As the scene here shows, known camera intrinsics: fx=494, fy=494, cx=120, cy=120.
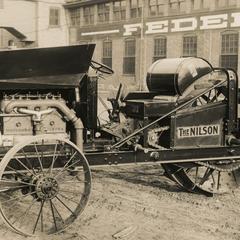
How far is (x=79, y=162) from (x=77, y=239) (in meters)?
0.79

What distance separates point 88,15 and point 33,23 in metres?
5.21

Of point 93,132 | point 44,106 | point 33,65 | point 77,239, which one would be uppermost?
point 33,65

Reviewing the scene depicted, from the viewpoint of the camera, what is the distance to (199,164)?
20.2 feet

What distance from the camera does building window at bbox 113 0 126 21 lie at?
1258 inches

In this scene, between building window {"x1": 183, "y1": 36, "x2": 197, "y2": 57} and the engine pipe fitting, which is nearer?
the engine pipe fitting

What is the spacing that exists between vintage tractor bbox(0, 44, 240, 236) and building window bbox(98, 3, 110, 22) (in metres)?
27.6

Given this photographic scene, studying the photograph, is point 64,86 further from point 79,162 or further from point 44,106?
point 79,162

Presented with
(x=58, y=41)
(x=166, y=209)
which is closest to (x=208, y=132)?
(x=166, y=209)

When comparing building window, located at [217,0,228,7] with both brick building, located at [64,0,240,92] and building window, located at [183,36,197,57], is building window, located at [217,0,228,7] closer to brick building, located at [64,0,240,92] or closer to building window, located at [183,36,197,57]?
brick building, located at [64,0,240,92]

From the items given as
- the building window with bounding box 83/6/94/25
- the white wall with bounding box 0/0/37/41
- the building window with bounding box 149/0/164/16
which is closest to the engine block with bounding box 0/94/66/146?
the building window with bounding box 149/0/164/16

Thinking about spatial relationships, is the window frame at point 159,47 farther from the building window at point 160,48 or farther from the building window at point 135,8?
the building window at point 135,8

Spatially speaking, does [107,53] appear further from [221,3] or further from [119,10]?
[221,3]

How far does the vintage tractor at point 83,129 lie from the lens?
16.6 ft

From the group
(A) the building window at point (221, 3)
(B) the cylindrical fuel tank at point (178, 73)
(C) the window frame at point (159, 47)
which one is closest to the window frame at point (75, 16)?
(C) the window frame at point (159, 47)
